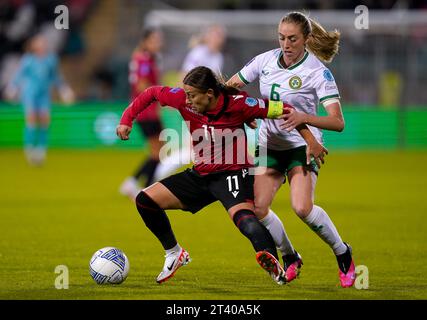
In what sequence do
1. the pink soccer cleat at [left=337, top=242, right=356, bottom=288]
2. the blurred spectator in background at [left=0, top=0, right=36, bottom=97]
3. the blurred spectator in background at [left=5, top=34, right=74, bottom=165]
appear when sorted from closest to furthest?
the pink soccer cleat at [left=337, top=242, right=356, bottom=288] < the blurred spectator in background at [left=5, top=34, right=74, bottom=165] < the blurred spectator in background at [left=0, top=0, right=36, bottom=97]

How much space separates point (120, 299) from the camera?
6.95 metres

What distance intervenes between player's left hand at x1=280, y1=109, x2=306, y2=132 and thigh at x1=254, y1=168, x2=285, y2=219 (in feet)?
2.24

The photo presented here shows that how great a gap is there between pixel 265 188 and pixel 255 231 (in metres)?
0.71

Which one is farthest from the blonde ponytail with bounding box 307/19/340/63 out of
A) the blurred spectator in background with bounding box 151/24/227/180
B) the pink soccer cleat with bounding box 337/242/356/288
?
the blurred spectator in background with bounding box 151/24/227/180

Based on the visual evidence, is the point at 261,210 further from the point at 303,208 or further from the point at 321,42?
the point at 321,42

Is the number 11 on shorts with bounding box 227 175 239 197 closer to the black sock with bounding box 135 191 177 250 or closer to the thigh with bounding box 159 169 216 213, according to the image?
the thigh with bounding box 159 169 216 213

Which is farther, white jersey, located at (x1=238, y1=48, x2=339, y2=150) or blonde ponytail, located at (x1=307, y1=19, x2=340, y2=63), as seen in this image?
blonde ponytail, located at (x1=307, y1=19, x2=340, y2=63)

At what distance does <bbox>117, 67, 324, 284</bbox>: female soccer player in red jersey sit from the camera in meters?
7.32

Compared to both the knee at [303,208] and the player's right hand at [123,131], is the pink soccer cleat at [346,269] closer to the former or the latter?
the knee at [303,208]

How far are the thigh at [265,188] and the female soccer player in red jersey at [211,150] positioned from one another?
0.20 metres

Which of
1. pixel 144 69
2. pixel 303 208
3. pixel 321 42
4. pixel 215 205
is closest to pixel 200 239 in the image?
pixel 303 208

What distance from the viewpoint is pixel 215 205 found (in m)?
14.5

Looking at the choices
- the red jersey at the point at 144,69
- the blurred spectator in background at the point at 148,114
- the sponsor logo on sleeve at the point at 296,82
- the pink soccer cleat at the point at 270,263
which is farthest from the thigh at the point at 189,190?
the red jersey at the point at 144,69

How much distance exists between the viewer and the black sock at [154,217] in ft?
25.0
